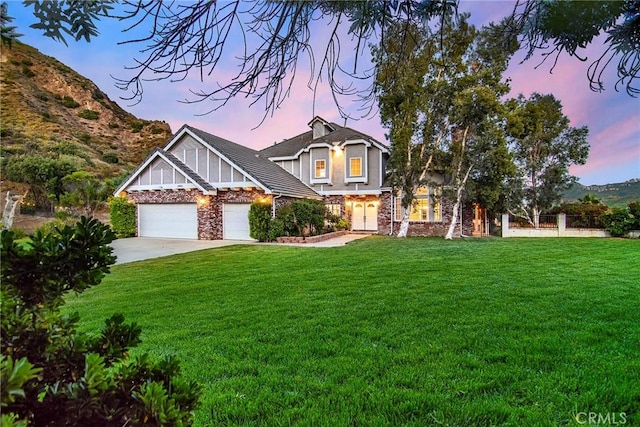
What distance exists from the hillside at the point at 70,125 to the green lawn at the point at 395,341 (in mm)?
23098

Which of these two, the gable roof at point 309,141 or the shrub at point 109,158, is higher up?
the shrub at point 109,158

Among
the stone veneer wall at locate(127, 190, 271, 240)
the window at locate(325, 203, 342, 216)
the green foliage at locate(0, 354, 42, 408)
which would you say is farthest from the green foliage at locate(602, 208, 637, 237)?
the green foliage at locate(0, 354, 42, 408)

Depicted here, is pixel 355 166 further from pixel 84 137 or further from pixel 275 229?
pixel 84 137

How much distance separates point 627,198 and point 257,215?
18.2 metres

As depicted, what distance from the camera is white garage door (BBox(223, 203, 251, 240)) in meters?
17.1

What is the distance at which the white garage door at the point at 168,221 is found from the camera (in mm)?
17594

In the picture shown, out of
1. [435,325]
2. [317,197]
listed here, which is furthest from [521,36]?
[317,197]

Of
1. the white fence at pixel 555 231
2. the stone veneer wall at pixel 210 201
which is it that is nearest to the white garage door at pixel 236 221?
the stone veneer wall at pixel 210 201

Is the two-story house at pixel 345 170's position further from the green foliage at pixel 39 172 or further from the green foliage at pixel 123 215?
the green foliage at pixel 39 172

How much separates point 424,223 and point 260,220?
9835 mm

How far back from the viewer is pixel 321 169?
20.9m

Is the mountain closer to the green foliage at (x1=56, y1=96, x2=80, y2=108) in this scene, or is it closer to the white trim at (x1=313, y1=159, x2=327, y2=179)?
the white trim at (x1=313, y1=159, x2=327, y2=179)

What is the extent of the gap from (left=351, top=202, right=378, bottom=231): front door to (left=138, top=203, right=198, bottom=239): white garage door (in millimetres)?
9925

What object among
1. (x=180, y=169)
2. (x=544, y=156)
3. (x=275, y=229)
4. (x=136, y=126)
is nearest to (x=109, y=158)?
(x=136, y=126)
